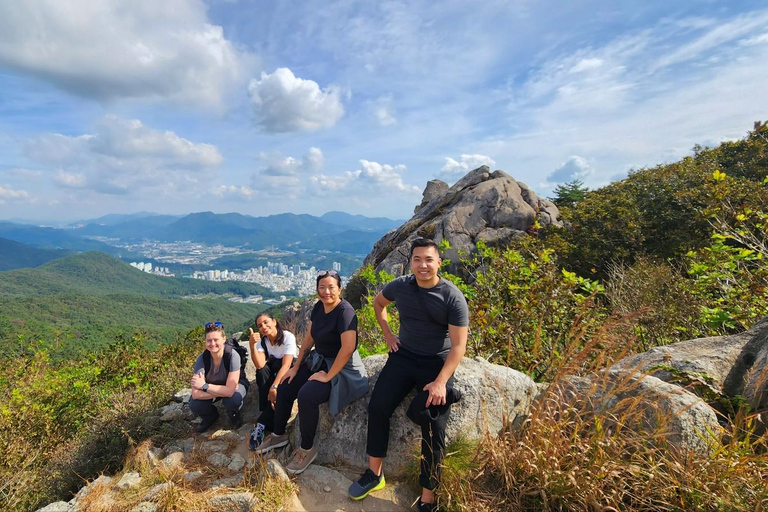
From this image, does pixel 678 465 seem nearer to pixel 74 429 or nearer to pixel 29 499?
pixel 29 499

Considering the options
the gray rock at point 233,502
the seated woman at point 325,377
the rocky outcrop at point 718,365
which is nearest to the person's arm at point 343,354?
the seated woman at point 325,377

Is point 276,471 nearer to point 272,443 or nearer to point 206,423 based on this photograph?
point 272,443

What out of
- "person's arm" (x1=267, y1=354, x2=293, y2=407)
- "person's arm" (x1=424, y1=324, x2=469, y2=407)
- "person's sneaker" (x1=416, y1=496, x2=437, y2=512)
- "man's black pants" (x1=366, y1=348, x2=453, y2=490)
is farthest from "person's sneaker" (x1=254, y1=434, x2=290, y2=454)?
"person's arm" (x1=424, y1=324, x2=469, y2=407)

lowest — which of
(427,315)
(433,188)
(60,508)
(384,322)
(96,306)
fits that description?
(96,306)

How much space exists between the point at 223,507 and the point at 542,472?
116 inches

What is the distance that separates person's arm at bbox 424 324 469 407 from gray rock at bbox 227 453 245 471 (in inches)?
99.3

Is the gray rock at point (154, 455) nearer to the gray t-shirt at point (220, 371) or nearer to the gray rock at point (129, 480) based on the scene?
the gray rock at point (129, 480)

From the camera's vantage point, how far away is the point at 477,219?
52.6 ft

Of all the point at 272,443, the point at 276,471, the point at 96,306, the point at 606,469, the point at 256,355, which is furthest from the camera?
the point at 96,306

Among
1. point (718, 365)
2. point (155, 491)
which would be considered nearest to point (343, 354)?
point (155, 491)

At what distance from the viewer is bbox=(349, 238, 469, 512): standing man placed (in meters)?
3.32

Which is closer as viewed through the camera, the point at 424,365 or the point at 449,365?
the point at 449,365

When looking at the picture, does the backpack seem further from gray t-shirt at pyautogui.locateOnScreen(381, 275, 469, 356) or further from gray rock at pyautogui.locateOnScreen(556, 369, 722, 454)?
gray rock at pyautogui.locateOnScreen(556, 369, 722, 454)

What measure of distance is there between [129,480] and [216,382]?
141 centimetres
